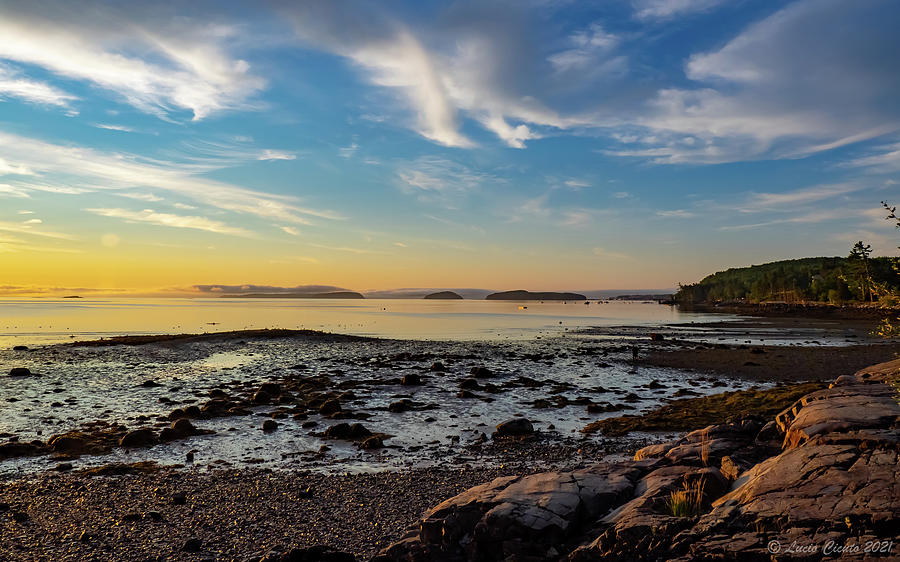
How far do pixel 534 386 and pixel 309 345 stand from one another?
33.5 meters

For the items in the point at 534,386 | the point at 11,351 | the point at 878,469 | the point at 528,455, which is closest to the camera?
the point at 878,469

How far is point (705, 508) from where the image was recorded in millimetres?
8852

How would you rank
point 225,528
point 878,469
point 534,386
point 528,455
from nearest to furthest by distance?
point 878,469 → point 225,528 → point 528,455 → point 534,386

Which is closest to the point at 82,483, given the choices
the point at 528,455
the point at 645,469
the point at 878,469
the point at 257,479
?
the point at 257,479

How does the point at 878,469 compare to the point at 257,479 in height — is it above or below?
above

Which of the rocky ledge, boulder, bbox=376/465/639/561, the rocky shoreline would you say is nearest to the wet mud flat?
the rocky shoreline

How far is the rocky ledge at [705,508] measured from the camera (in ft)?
23.6

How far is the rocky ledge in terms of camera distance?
284 inches

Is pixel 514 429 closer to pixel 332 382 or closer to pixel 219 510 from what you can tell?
pixel 219 510

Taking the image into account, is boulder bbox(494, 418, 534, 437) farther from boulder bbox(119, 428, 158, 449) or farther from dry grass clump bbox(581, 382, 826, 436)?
boulder bbox(119, 428, 158, 449)

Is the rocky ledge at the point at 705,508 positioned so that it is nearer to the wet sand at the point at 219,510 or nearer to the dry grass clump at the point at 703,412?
the wet sand at the point at 219,510

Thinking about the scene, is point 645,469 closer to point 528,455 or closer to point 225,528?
point 528,455

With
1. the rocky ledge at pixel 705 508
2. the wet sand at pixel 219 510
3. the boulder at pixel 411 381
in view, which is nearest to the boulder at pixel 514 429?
the wet sand at pixel 219 510

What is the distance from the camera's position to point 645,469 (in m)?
11.2
